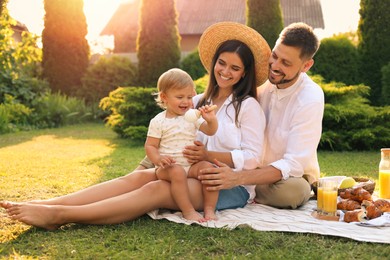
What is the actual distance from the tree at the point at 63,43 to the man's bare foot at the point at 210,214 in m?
11.4

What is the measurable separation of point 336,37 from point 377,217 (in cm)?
868

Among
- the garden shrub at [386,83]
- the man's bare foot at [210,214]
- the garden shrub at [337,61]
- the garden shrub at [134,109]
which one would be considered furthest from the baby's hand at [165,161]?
the garden shrub at [337,61]

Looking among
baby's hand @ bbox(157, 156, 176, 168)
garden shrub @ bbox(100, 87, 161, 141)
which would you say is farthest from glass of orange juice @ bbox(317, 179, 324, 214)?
garden shrub @ bbox(100, 87, 161, 141)

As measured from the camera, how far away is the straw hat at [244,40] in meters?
3.89

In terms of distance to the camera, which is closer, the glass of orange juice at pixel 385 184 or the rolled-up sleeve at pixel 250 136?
the rolled-up sleeve at pixel 250 136

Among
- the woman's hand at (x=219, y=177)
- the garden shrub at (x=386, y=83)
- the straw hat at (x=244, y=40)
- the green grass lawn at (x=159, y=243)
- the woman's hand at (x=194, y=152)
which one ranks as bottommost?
the green grass lawn at (x=159, y=243)

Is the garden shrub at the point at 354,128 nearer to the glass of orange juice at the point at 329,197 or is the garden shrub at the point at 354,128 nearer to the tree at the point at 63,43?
the glass of orange juice at the point at 329,197

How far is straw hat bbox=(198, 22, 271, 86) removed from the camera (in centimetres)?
389

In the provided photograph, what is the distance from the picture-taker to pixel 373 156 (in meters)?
7.63

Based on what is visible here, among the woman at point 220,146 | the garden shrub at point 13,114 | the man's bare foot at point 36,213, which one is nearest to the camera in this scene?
the man's bare foot at point 36,213

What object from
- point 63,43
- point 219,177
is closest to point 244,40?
point 219,177

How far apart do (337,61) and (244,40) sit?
7.97 m

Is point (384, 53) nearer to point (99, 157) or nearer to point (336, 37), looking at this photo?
point (336, 37)

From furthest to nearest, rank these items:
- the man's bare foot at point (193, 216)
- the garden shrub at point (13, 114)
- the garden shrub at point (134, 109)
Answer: the garden shrub at point (13, 114) → the garden shrub at point (134, 109) → the man's bare foot at point (193, 216)
